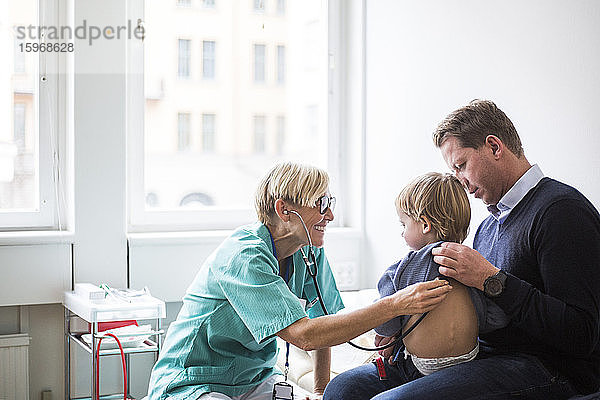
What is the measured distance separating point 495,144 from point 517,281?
36 centimetres

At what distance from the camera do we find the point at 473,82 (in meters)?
2.75

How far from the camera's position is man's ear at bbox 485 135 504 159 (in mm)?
1854

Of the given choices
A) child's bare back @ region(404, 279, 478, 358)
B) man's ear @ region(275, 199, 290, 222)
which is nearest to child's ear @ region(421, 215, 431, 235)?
child's bare back @ region(404, 279, 478, 358)

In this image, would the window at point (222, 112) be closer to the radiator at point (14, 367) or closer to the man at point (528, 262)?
the radiator at point (14, 367)

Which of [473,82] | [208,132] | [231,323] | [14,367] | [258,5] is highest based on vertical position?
[258,5]

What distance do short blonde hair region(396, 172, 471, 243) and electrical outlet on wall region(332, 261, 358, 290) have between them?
1662mm

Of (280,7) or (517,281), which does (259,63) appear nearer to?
(280,7)

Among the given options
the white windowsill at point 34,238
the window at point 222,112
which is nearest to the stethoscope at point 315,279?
the white windowsill at point 34,238

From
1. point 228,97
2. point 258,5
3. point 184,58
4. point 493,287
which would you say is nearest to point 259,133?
point 228,97

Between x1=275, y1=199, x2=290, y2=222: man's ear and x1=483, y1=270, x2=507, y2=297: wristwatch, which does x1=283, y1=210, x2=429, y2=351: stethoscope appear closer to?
x1=275, y1=199, x2=290, y2=222: man's ear

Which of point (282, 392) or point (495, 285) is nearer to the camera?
point (495, 285)

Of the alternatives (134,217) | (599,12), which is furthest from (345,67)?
(599,12)

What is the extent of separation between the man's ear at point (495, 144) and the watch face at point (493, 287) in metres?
A: 0.34

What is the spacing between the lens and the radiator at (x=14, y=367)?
287cm
